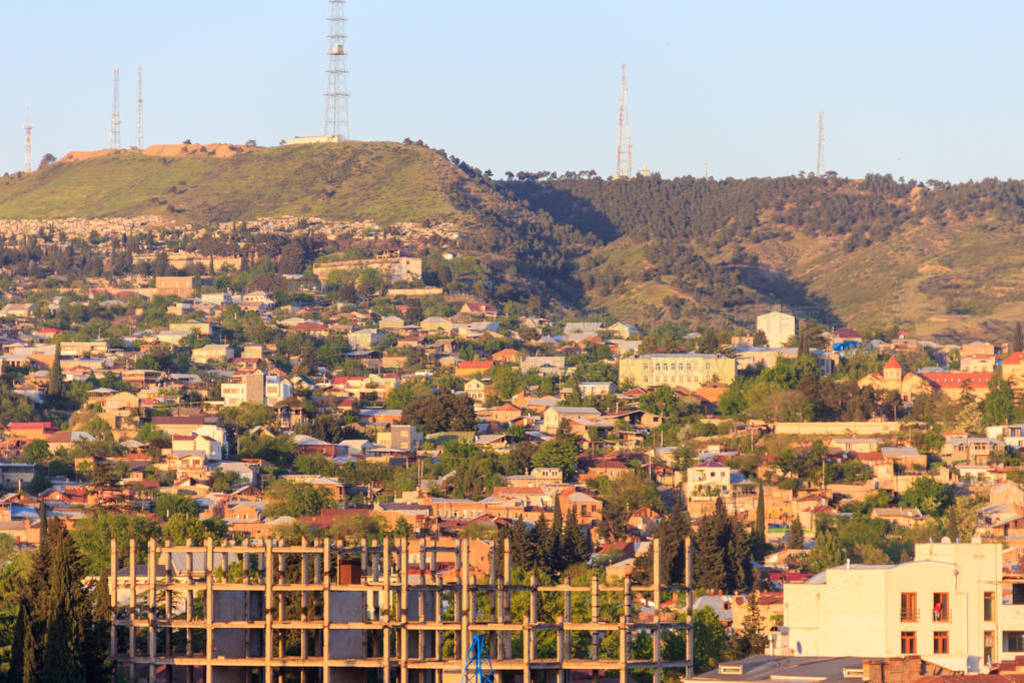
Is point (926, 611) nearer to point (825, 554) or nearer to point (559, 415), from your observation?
point (825, 554)

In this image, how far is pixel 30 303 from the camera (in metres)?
166

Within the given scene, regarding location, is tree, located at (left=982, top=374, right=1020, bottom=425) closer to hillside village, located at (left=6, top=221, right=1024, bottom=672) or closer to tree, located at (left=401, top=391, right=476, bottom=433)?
hillside village, located at (left=6, top=221, right=1024, bottom=672)

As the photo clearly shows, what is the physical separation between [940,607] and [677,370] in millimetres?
88076

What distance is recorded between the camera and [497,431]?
404 feet

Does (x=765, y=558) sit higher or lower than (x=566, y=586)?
lower

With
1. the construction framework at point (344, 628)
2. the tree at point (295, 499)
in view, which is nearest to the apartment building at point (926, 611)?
the construction framework at point (344, 628)

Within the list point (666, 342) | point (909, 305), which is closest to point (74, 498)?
point (666, 342)

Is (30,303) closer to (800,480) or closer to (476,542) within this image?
(800,480)

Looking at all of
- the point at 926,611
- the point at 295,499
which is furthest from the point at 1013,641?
the point at 295,499

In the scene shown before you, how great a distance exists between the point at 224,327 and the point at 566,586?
404 feet

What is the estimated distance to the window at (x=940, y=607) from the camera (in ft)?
156

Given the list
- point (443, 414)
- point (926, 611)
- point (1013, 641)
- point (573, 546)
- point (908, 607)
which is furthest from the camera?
point (443, 414)

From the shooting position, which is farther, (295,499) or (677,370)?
(677,370)

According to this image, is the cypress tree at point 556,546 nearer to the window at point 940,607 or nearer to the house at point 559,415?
the house at point 559,415
